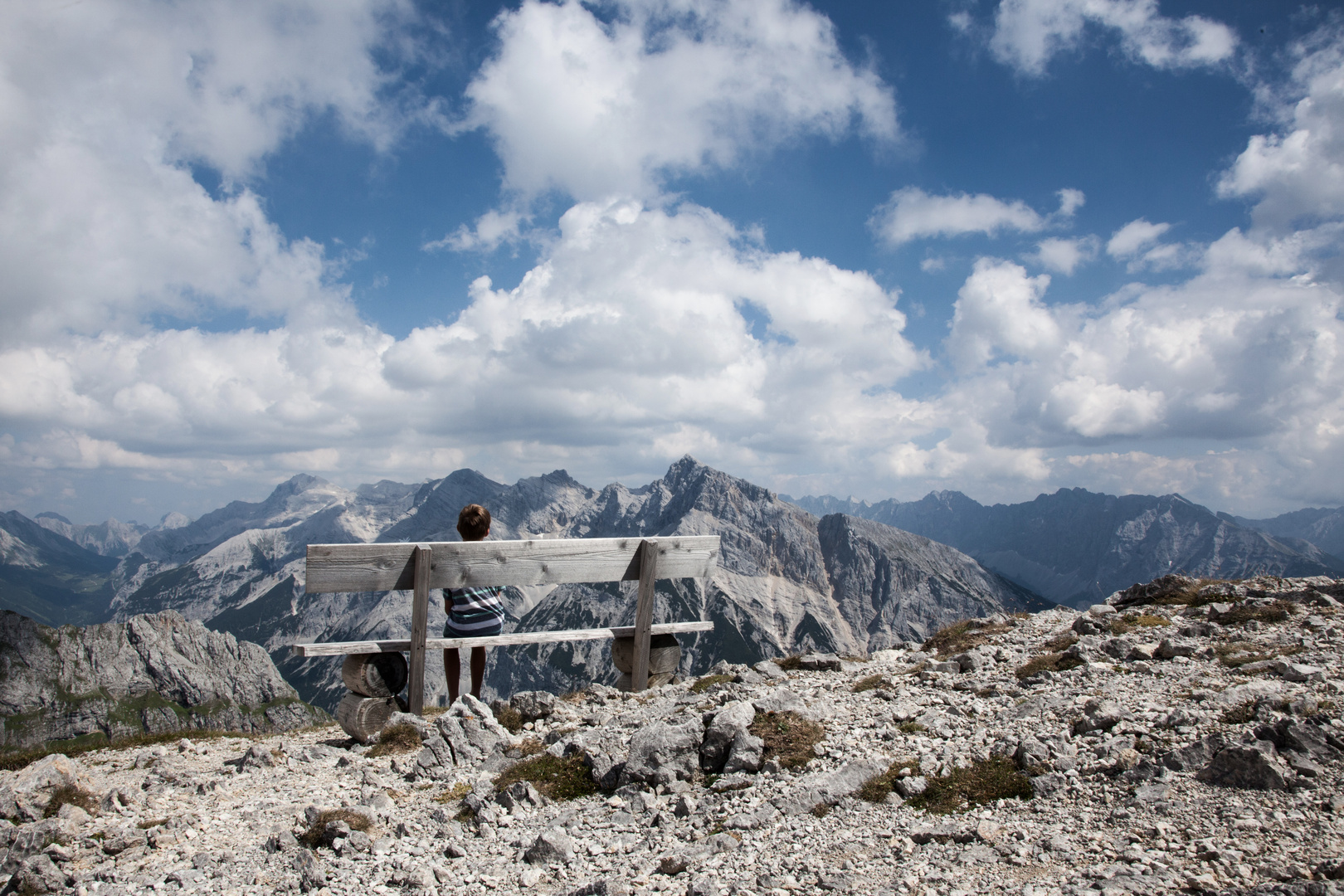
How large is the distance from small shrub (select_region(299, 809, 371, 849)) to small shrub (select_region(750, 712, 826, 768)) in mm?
4520

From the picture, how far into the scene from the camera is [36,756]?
1042 cm

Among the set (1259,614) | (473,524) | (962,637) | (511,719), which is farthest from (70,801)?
(1259,614)

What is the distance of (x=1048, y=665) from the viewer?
34.0 feet

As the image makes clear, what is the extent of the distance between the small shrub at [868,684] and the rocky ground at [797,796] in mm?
91

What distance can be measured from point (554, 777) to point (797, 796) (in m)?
3.00

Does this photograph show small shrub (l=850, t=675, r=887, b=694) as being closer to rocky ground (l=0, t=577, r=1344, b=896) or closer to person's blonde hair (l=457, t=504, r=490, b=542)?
rocky ground (l=0, t=577, r=1344, b=896)

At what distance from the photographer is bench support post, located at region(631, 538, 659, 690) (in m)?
12.9

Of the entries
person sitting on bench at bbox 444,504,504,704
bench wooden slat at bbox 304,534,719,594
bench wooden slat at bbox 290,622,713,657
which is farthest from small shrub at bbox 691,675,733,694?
person sitting on bench at bbox 444,504,504,704

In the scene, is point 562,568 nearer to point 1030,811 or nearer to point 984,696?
point 984,696

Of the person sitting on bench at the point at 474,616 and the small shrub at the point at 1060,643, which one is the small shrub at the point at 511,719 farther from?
the small shrub at the point at 1060,643

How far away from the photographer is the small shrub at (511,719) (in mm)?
10766

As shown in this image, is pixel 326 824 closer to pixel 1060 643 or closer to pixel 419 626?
pixel 419 626

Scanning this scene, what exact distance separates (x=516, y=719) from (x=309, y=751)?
299cm

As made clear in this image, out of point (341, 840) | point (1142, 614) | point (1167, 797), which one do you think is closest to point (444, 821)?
point (341, 840)
